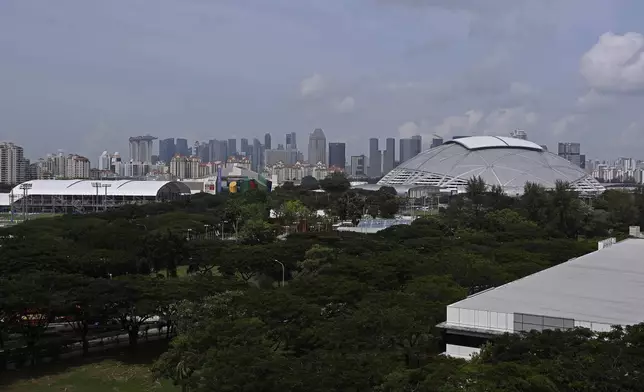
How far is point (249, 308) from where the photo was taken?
2241cm

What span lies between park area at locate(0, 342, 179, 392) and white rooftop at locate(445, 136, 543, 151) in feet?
291

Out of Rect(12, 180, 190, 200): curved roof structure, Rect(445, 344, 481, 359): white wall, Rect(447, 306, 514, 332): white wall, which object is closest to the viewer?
Rect(447, 306, 514, 332): white wall

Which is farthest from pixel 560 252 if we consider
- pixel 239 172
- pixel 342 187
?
pixel 239 172

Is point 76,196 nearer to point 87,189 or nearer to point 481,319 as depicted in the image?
point 87,189

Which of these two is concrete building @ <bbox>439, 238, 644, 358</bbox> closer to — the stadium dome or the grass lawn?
the grass lawn

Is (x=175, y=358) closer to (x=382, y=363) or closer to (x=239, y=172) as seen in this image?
(x=382, y=363)

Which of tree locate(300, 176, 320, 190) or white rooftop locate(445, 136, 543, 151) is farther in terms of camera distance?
tree locate(300, 176, 320, 190)

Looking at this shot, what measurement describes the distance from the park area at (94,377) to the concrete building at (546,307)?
30.5 ft

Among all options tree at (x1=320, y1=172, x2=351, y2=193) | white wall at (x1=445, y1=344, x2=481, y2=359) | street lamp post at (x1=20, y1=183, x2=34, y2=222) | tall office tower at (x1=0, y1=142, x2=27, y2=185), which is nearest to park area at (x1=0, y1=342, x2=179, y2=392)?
white wall at (x1=445, y1=344, x2=481, y2=359)

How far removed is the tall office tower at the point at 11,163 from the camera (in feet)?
541

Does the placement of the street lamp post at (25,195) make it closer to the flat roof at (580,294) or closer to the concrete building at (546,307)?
the flat roof at (580,294)

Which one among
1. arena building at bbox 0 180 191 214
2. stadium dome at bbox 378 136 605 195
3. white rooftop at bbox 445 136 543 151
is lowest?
arena building at bbox 0 180 191 214

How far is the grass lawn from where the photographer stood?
73.7ft

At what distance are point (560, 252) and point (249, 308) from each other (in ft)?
78.3
